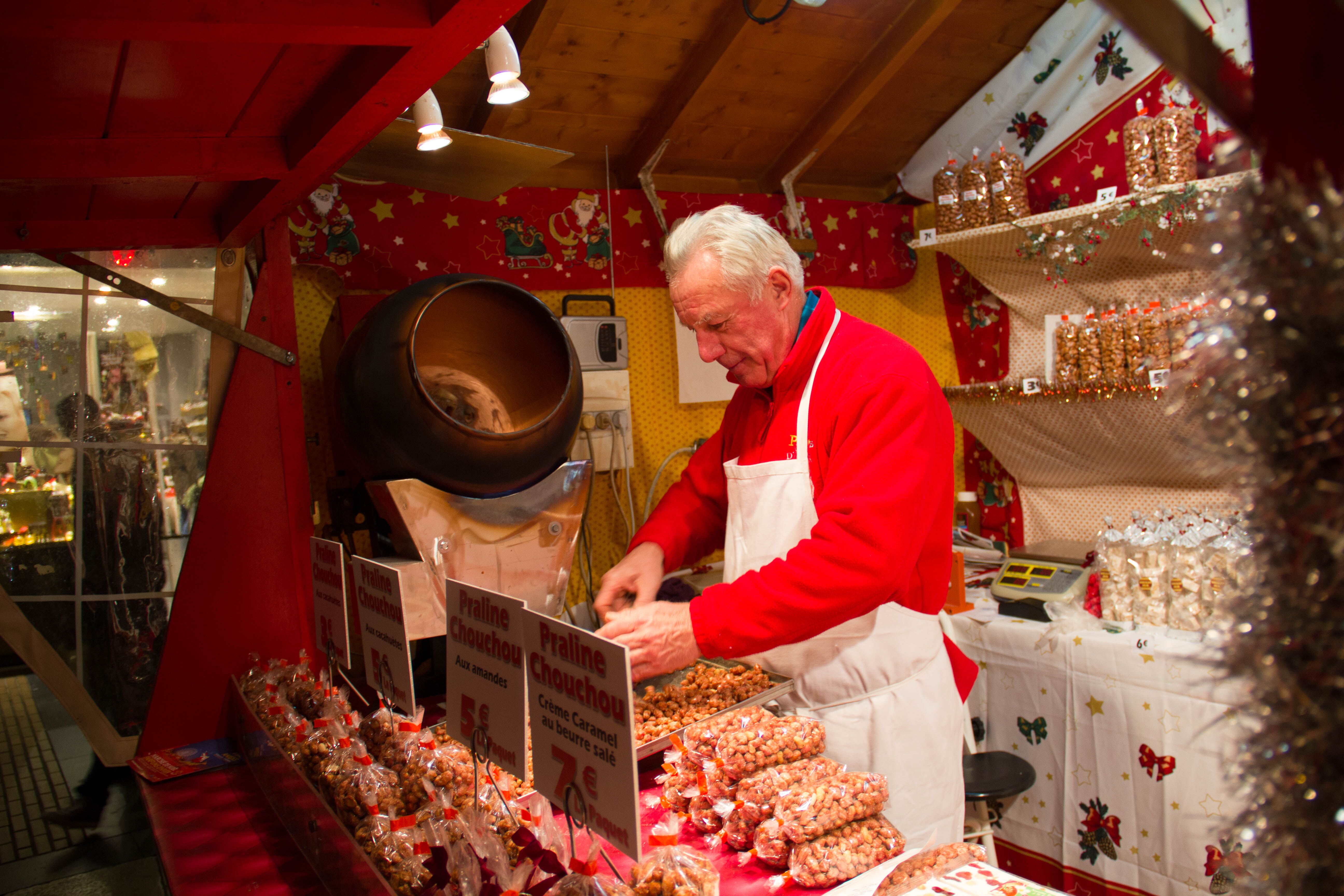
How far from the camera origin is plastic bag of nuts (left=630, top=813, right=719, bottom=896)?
93 centimetres

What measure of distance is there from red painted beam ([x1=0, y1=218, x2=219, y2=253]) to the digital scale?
8.63 feet

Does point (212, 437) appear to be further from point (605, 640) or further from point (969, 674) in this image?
point (969, 674)

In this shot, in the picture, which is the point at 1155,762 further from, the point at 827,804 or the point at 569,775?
the point at 569,775

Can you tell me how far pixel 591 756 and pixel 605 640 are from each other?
0.48 feet

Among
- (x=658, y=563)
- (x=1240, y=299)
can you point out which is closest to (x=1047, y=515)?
(x=658, y=563)

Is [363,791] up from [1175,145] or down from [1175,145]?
down

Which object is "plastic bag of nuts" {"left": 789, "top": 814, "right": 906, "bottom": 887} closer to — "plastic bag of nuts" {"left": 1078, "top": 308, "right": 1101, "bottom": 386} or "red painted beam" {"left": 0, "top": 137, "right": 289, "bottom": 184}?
"red painted beam" {"left": 0, "top": 137, "right": 289, "bottom": 184}

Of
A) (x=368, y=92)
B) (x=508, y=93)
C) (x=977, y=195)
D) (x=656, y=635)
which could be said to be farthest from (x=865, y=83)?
(x=656, y=635)

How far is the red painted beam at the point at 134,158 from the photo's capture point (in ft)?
4.39

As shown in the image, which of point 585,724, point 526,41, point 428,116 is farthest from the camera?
point 526,41

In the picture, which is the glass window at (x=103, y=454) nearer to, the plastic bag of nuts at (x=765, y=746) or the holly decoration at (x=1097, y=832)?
the plastic bag of nuts at (x=765, y=746)

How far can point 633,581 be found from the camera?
75.4 inches

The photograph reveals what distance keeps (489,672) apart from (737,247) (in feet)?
3.32

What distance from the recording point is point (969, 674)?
6.12ft
